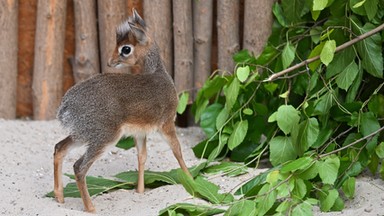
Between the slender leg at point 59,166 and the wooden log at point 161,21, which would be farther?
the wooden log at point 161,21

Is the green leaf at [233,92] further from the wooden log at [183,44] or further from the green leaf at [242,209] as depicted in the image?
the green leaf at [242,209]

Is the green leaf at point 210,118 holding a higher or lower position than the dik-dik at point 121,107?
lower

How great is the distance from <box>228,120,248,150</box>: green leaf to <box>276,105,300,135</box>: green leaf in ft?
2.26

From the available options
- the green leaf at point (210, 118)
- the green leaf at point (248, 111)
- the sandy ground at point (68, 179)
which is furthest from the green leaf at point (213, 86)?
the sandy ground at point (68, 179)

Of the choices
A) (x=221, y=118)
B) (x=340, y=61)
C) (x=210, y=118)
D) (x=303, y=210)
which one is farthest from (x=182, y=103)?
(x=303, y=210)

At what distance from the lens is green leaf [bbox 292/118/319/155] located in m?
6.39

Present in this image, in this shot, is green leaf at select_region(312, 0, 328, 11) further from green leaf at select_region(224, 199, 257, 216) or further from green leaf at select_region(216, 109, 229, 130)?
green leaf at select_region(224, 199, 257, 216)

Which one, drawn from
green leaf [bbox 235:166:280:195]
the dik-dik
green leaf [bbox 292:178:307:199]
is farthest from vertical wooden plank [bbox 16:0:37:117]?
green leaf [bbox 292:178:307:199]

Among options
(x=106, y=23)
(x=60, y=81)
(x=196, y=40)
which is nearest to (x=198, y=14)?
(x=196, y=40)

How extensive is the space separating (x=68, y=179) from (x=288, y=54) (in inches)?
74.2

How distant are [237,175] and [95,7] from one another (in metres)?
2.12

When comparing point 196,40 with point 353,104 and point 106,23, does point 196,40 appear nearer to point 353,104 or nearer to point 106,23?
point 106,23

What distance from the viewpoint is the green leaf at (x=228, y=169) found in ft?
22.7

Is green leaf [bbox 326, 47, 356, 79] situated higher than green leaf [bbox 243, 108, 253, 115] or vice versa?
green leaf [bbox 326, 47, 356, 79]
